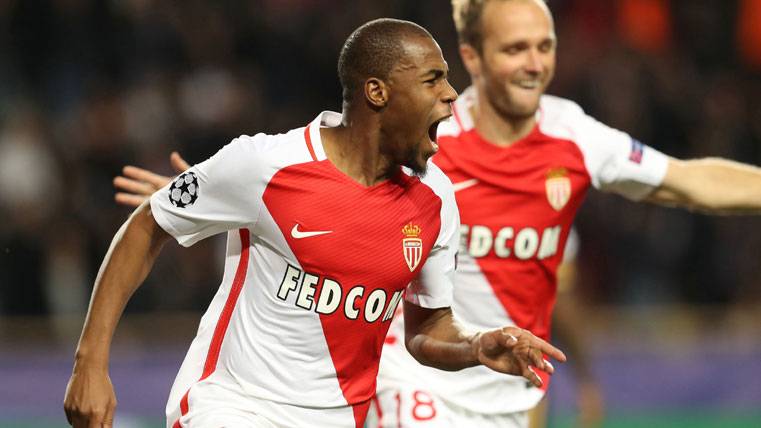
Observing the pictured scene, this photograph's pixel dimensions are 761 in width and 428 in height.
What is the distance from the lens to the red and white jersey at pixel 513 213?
5.52 metres

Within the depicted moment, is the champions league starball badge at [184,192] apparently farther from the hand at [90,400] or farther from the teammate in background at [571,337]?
the teammate in background at [571,337]

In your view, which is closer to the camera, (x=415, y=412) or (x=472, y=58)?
(x=415, y=412)

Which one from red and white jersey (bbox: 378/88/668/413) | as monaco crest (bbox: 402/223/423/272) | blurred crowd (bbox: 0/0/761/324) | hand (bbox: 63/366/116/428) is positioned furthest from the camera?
blurred crowd (bbox: 0/0/761/324)

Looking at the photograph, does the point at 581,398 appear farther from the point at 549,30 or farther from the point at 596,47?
the point at 596,47

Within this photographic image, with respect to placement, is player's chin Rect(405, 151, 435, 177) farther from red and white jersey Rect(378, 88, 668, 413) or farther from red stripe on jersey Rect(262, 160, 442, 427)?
red and white jersey Rect(378, 88, 668, 413)

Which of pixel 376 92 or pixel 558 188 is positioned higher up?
pixel 376 92

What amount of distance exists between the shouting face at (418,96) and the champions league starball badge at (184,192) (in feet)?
2.15

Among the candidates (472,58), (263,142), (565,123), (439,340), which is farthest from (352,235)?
(472,58)

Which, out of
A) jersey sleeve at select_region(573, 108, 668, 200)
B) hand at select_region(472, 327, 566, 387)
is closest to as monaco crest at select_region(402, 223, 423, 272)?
hand at select_region(472, 327, 566, 387)

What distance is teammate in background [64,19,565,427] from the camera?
4.23 metres

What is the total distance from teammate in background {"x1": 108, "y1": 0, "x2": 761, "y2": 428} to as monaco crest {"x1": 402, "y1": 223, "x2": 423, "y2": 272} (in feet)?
3.49

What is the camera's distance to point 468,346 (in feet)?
14.3

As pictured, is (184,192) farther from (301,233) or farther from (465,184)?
(465,184)

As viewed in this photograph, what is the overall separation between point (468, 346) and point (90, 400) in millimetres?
1230
